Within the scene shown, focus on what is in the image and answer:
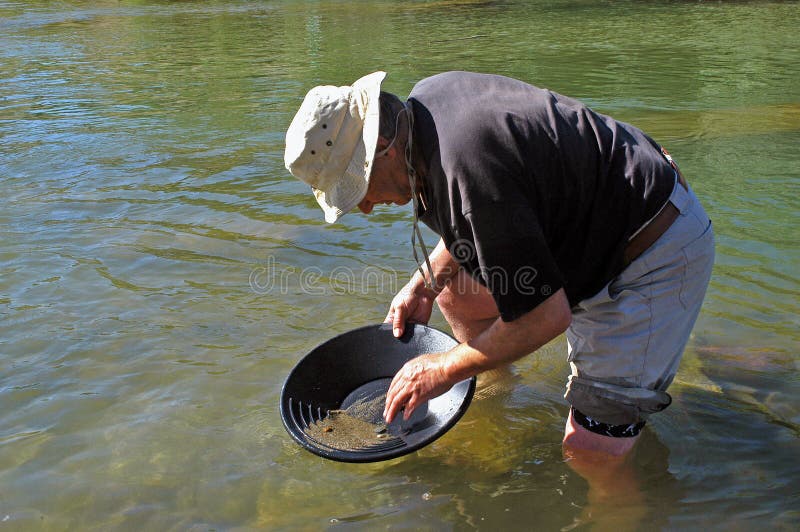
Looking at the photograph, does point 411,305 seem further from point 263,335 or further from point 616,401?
point 263,335

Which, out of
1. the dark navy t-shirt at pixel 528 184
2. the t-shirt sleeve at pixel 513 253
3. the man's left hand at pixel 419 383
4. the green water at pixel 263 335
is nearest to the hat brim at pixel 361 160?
the dark navy t-shirt at pixel 528 184

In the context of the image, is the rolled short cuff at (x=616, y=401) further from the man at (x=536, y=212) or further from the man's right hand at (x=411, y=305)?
the man's right hand at (x=411, y=305)

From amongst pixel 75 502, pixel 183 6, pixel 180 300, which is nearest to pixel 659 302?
pixel 75 502

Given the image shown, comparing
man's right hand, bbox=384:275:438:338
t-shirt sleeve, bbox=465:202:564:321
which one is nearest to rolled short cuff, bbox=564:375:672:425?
t-shirt sleeve, bbox=465:202:564:321

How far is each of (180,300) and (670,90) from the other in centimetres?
745

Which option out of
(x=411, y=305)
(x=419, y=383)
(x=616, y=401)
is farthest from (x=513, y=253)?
(x=411, y=305)

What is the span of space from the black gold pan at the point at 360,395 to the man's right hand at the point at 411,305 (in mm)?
55

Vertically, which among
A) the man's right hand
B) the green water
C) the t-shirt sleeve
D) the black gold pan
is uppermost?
the t-shirt sleeve

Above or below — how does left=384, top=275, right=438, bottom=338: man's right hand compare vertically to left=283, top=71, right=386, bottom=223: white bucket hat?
below

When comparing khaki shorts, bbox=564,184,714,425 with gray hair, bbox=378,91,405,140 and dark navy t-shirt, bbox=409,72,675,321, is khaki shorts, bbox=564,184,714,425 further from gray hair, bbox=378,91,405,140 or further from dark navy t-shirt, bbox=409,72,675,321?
gray hair, bbox=378,91,405,140

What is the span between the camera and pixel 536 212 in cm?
222

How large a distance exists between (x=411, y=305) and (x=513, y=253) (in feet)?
4.16

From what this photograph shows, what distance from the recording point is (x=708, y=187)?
6.10m

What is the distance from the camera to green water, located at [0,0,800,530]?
2926 mm
